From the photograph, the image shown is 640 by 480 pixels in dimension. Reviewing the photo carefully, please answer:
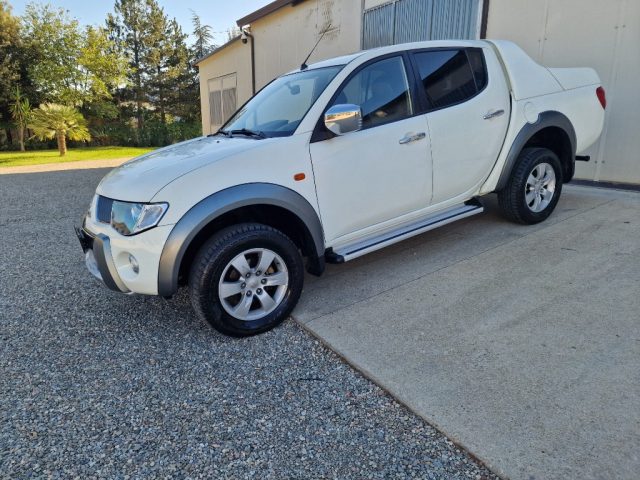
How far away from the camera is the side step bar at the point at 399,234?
323cm

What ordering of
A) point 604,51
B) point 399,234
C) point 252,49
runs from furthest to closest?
point 252,49, point 604,51, point 399,234

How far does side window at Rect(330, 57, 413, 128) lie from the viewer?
3287mm

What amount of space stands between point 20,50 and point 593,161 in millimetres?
28953

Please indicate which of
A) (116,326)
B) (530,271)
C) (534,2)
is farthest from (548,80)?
(116,326)

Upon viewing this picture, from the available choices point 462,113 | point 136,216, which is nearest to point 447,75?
point 462,113

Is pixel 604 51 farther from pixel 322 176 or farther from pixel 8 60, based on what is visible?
pixel 8 60

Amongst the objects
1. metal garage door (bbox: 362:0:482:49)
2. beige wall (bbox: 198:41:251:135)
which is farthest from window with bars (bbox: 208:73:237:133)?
metal garage door (bbox: 362:0:482:49)

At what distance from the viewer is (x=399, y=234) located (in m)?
3.51

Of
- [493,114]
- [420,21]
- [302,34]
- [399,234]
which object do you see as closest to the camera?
[399,234]

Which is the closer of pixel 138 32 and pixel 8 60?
pixel 8 60

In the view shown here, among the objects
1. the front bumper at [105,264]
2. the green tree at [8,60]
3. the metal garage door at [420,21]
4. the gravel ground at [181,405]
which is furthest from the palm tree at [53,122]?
the front bumper at [105,264]

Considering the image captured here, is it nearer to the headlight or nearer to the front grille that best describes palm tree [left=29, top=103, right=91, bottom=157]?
the front grille

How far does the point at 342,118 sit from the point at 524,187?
2292mm

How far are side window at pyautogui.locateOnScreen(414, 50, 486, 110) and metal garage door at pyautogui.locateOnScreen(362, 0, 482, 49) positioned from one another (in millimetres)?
3524
